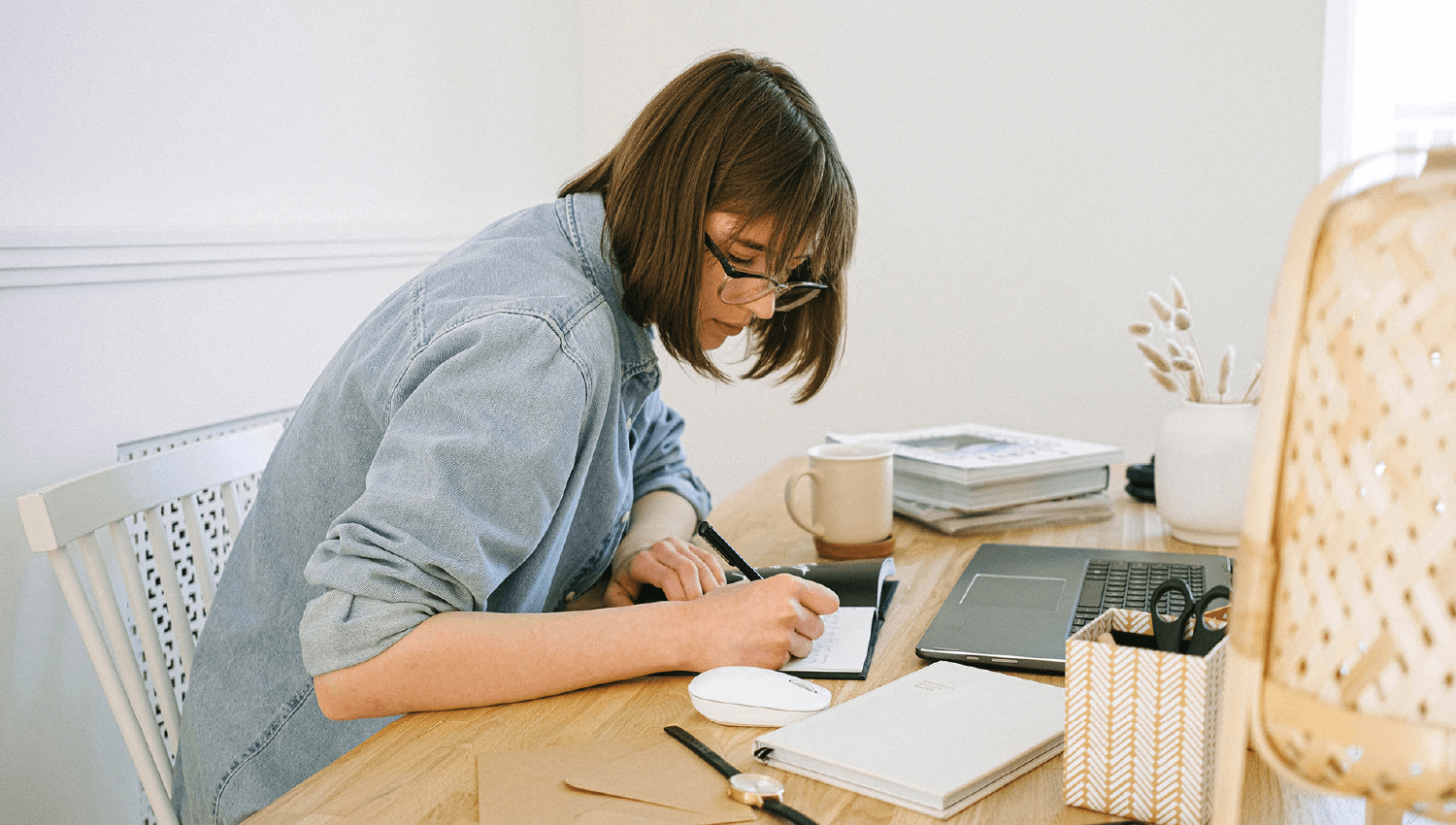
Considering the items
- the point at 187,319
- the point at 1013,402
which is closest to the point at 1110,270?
the point at 1013,402

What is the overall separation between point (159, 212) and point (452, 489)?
3.29 ft

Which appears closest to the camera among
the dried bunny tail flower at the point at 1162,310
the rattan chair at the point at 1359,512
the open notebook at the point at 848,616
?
the rattan chair at the point at 1359,512

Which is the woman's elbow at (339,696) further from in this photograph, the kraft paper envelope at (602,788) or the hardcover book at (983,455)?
the hardcover book at (983,455)

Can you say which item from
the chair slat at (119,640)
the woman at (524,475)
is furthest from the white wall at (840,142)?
the woman at (524,475)

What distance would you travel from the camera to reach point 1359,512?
0.37 metres

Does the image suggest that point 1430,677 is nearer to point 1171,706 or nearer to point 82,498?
point 1171,706

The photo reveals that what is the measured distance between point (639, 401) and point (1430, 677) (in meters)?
0.86

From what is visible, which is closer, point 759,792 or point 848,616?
point 759,792

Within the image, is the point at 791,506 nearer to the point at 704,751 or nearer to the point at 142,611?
the point at 704,751

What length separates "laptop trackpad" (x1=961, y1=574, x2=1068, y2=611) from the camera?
38.7 inches

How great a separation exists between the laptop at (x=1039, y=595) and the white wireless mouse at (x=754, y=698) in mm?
142

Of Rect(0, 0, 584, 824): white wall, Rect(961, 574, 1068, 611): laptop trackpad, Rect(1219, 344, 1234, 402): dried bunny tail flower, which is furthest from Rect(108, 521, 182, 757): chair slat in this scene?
Rect(1219, 344, 1234, 402): dried bunny tail flower

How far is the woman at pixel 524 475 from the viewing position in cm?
80

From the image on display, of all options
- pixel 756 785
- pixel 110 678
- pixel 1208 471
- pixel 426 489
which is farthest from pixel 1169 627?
pixel 110 678
